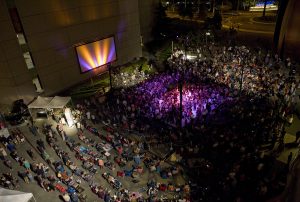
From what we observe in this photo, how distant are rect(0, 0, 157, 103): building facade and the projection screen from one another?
524mm

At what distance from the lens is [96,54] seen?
2662 cm

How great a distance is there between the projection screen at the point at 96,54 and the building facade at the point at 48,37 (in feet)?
1.72

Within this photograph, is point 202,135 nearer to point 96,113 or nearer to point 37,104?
point 96,113

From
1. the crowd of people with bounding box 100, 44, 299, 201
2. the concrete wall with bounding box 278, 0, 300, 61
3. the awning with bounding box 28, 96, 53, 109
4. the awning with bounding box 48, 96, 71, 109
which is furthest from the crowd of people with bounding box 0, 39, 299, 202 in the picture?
the concrete wall with bounding box 278, 0, 300, 61

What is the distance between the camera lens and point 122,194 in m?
13.4

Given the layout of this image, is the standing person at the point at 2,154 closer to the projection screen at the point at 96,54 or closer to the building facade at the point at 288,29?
the projection screen at the point at 96,54

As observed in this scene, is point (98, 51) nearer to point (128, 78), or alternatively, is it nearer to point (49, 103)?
point (128, 78)

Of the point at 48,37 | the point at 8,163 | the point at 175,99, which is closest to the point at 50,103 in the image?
the point at 8,163

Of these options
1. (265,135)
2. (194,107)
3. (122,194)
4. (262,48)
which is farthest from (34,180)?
(262,48)

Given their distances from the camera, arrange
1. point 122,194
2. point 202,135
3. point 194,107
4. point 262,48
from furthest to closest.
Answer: point 262,48
point 194,107
point 202,135
point 122,194

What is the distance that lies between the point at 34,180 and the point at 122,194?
17.7 ft

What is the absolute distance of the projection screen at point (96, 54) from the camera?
25.6m

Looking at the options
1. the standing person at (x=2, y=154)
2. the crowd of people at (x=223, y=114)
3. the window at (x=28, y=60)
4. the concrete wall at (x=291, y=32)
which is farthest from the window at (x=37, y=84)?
the concrete wall at (x=291, y=32)

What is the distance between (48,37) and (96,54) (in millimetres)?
5379
